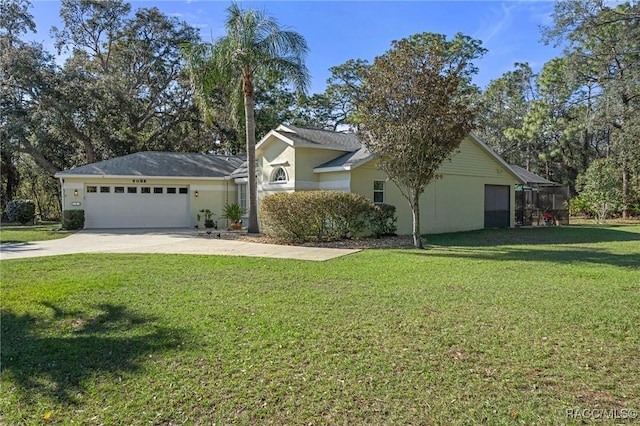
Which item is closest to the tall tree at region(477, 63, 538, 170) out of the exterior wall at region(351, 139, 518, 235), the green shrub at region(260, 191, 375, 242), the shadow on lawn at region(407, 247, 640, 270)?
the exterior wall at region(351, 139, 518, 235)

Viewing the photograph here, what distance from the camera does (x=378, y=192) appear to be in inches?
666

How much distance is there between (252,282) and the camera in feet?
25.7

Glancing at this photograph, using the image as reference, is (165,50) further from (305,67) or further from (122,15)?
(305,67)

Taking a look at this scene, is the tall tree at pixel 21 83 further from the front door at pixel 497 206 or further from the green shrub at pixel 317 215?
the front door at pixel 497 206

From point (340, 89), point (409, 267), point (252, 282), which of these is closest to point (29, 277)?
point (252, 282)

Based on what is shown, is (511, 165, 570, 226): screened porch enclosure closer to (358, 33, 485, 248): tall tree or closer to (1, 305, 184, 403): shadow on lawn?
(358, 33, 485, 248): tall tree

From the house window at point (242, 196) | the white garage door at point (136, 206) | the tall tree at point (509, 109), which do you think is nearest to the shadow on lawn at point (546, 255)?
the house window at point (242, 196)

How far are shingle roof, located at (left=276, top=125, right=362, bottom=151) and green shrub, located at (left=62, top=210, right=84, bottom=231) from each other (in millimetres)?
Result: 10404

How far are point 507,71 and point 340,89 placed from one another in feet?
50.2

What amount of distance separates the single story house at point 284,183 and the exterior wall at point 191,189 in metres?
0.04

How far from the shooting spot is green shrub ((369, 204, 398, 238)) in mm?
14813

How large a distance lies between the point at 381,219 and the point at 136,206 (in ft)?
43.4

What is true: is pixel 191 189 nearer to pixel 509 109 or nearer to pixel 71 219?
pixel 71 219

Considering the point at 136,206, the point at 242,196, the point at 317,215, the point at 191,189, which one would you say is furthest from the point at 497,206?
the point at 136,206
